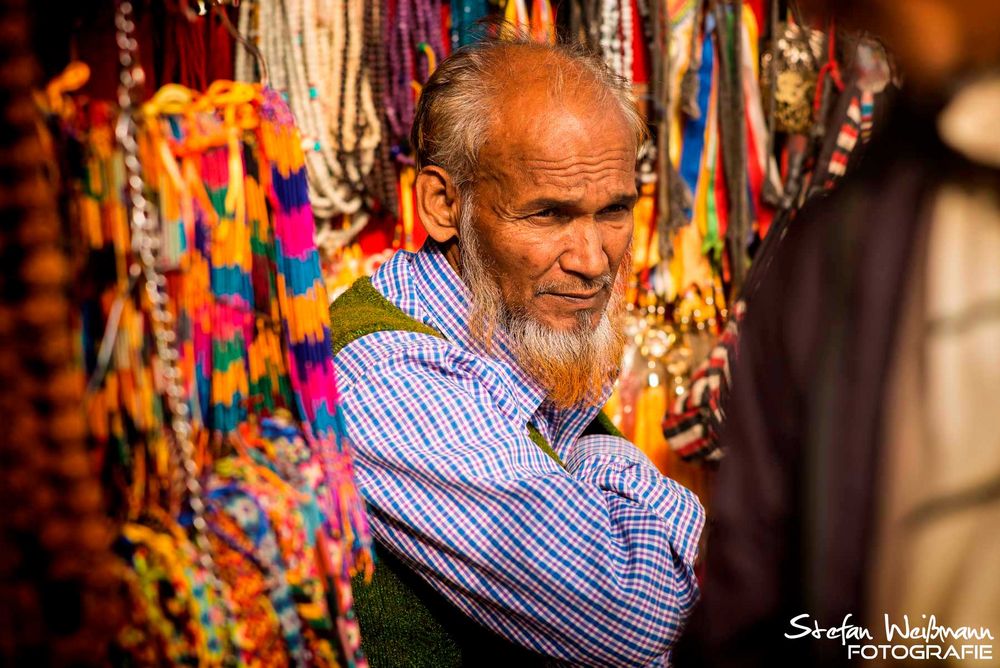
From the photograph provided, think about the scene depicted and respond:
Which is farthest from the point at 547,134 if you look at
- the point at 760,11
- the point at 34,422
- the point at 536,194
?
the point at 760,11

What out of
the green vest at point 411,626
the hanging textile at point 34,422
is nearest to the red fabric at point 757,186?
the green vest at point 411,626

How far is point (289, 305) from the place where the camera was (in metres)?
1.25

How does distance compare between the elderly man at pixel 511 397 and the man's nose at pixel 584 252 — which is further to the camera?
the man's nose at pixel 584 252

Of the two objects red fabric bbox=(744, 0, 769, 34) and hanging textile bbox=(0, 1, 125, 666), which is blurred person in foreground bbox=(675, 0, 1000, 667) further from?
red fabric bbox=(744, 0, 769, 34)

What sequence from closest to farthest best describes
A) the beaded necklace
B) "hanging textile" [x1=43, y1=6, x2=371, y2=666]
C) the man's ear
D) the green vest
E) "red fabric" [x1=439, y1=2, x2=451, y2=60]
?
"hanging textile" [x1=43, y1=6, x2=371, y2=666] → the green vest → the man's ear → the beaded necklace → "red fabric" [x1=439, y1=2, x2=451, y2=60]

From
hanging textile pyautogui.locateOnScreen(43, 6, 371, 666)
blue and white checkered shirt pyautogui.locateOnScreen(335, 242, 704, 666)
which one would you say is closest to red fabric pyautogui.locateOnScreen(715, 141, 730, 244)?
blue and white checkered shirt pyautogui.locateOnScreen(335, 242, 704, 666)

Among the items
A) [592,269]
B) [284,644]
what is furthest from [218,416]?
[592,269]

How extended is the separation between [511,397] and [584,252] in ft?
1.11

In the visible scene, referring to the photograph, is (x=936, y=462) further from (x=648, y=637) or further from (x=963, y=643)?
(x=648, y=637)

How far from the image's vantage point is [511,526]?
167 cm

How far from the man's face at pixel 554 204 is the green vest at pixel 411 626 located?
32cm

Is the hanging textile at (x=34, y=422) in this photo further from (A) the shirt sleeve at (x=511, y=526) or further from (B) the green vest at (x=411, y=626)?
(B) the green vest at (x=411, y=626)

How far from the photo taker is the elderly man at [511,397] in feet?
5.50

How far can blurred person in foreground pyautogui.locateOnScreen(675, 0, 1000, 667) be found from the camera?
0.86 metres
